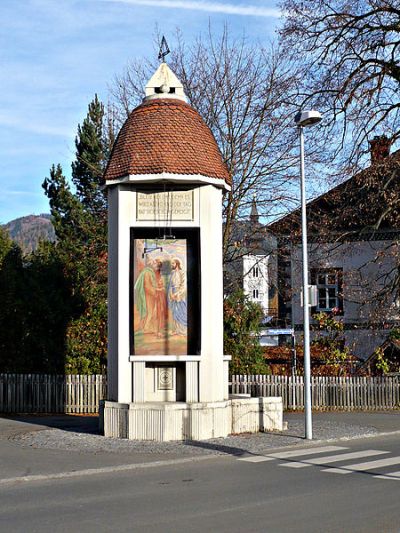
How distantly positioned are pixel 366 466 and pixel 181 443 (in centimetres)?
455

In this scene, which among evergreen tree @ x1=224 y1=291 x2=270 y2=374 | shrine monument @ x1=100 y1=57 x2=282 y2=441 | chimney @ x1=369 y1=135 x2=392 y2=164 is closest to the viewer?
shrine monument @ x1=100 y1=57 x2=282 y2=441

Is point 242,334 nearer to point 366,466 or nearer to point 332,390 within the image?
point 332,390

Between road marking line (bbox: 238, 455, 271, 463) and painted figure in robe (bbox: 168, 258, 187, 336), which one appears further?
painted figure in robe (bbox: 168, 258, 187, 336)

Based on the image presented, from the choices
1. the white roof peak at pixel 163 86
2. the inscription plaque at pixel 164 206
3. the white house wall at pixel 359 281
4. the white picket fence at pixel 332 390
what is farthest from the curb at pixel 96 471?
the white house wall at pixel 359 281

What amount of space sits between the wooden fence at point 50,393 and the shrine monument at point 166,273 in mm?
6992

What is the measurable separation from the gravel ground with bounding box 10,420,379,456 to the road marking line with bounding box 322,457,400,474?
254cm

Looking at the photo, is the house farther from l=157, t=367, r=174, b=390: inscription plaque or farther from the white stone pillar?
l=157, t=367, r=174, b=390: inscription plaque

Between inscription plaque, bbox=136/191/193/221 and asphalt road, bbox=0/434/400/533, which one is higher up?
inscription plaque, bbox=136/191/193/221

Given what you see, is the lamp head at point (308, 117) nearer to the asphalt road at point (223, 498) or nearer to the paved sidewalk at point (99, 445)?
the paved sidewalk at point (99, 445)

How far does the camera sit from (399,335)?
95.1 ft

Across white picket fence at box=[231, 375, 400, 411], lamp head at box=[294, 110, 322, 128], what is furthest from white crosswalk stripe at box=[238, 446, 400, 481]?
white picket fence at box=[231, 375, 400, 411]

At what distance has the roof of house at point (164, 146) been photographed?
18.2 metres

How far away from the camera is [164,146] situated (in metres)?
18.4

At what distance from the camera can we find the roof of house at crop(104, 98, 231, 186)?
18.2 meters
